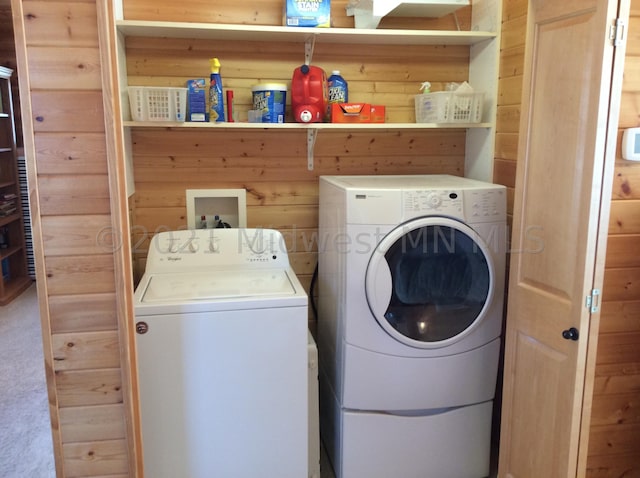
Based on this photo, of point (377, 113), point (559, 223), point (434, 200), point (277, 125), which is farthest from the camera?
point (377, 113)

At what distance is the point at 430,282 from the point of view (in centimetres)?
215

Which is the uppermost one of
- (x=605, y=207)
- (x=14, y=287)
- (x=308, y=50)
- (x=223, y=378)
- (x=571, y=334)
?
(x=308, y=50)

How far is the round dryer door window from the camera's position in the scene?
2.07 m

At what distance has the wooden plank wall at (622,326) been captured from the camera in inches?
69.3

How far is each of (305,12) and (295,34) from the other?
0.11 metres

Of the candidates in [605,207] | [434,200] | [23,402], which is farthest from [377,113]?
[23,402]

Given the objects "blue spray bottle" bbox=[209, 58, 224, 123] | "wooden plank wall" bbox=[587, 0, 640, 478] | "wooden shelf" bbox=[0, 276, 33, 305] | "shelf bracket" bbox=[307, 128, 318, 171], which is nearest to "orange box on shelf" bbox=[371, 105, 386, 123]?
"shelf bracket" bbox=[307, 128, 318, 171]

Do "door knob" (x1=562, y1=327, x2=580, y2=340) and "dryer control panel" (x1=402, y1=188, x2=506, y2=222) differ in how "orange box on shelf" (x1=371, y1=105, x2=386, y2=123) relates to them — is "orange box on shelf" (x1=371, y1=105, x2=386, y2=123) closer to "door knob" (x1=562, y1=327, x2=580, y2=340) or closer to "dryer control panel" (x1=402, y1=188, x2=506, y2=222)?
"dryer control panel" (x1=402, y1=188, x2=506, y2=222)

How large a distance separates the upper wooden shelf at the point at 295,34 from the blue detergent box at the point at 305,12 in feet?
0.12

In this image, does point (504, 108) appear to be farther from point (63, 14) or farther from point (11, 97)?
point (11, 97)

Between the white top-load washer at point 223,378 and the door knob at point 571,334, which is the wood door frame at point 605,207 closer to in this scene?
the door knob at point 571,334

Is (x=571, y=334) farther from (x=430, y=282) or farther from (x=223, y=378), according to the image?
(x=223, y=378)

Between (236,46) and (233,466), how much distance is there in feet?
5.80

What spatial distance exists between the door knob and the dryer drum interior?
526 millimetres
